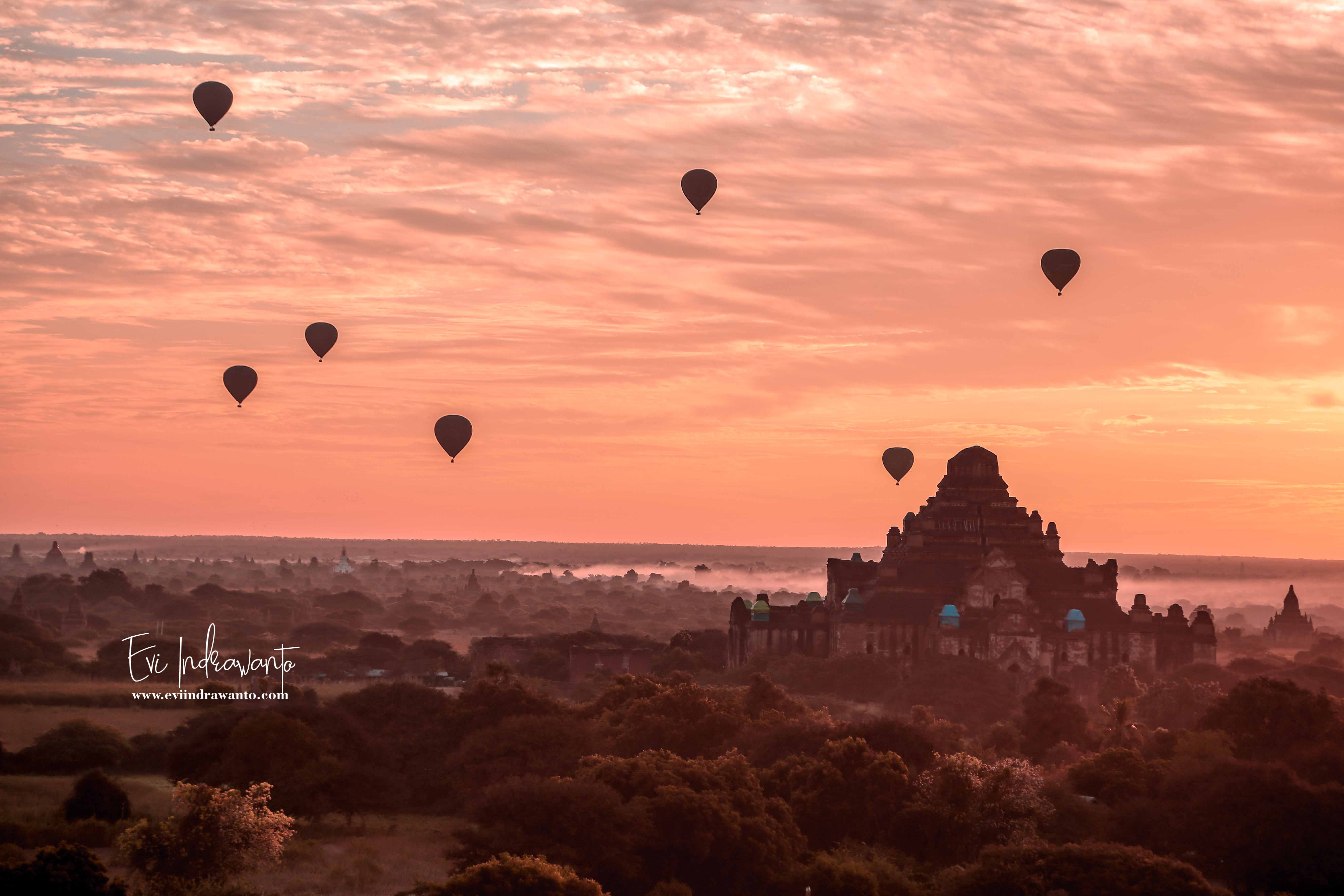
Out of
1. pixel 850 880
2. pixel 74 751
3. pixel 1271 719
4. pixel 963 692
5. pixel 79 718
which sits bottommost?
pixel 850 880

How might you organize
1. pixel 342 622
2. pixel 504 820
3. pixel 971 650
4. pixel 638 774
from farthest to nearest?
pixel 342 622
pixel 971 650
pixel 638 774
pixel 504 820

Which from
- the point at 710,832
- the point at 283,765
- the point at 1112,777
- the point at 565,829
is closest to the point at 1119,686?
the point at 1112,777

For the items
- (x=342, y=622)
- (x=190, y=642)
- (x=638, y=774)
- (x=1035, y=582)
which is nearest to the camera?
(x=638, y=774)

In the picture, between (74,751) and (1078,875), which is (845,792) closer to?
(1078,875)

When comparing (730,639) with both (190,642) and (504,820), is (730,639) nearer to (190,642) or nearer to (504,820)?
(190,642)

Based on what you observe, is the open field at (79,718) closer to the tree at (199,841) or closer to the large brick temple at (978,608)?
the tree at (199,841)

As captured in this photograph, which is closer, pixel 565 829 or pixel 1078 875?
pixel 1078 875

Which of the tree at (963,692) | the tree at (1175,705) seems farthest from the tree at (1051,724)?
the tree at (963,692)

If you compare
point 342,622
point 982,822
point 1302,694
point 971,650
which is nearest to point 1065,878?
point 982,822
